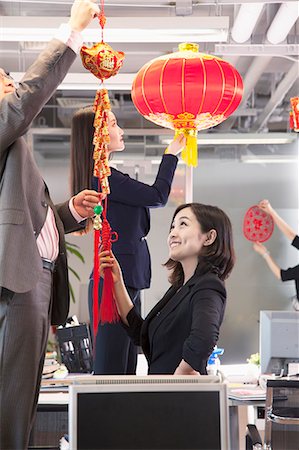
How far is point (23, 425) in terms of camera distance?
6.99ft

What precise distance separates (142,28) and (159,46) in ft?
7.44

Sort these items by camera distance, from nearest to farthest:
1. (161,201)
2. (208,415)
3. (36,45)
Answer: (208,415)
(161,201)
(36,45)

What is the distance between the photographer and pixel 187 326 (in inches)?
105

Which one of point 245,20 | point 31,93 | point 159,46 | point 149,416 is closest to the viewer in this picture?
point 149,416

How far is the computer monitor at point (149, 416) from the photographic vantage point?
1.50 meters

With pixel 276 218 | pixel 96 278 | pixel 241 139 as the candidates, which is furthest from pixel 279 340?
pixel 241 139

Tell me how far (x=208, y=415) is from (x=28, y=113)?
39.2 inches

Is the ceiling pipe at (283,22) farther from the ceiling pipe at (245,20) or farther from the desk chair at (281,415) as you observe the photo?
the desk chair at (281,415)

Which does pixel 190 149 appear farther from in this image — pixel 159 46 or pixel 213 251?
pixel 159 46

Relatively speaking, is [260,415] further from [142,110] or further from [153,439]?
[153,439]

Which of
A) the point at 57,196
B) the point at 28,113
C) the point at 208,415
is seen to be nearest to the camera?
the point at 208,415

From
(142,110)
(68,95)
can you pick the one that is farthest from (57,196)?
(142,110)

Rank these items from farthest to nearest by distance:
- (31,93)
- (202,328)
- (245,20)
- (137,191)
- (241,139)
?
(241,139) → (245,20) → (137,191) → (202,328) → (31,93)

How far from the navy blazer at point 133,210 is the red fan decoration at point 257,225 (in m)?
4.46
